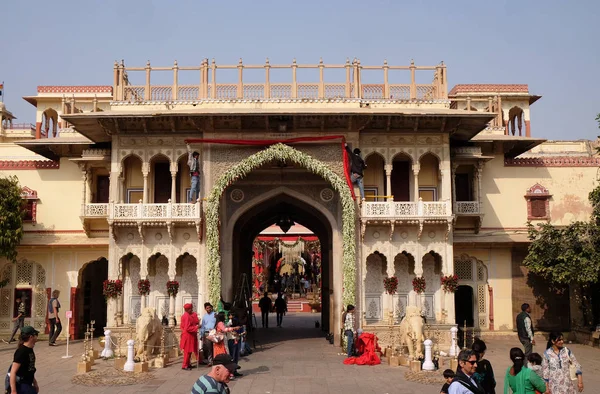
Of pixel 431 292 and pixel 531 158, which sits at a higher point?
pixel 531 158

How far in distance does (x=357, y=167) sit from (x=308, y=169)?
1.63 m

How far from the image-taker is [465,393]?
687 cm

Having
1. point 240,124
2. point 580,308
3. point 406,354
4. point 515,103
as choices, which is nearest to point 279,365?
point 406,354

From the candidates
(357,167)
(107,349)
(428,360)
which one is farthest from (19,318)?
(428,360)

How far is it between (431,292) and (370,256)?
8.01 ft

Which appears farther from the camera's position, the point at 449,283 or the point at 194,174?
the point at 449,283

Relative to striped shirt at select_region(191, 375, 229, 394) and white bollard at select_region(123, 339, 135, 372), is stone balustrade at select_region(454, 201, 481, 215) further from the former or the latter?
striped shirt at select_region(191, 375, 229, 394)

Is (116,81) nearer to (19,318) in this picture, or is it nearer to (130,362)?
(19,318)

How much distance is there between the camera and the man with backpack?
21406 millimetres

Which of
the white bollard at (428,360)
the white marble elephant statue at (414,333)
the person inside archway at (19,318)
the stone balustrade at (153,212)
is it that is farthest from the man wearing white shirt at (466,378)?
the person inside archway at (19,318)

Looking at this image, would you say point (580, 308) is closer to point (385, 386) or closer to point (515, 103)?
point (385, 386)

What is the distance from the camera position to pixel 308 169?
20.7m

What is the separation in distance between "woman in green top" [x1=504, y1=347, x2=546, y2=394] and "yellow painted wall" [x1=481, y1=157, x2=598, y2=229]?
17.2 metres

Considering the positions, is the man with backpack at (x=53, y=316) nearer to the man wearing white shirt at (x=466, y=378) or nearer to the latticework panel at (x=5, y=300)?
the latticework panel at (x=5, y=300)
